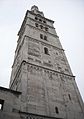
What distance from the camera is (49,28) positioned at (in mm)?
26406

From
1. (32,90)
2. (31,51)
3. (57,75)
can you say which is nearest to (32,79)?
(32,90)

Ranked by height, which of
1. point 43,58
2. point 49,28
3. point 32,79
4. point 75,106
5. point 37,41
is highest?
point 49,28

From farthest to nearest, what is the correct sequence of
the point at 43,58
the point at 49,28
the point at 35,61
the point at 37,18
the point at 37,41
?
the point at 37,18 → the point at 49,28 → the point at 37,41 → the point at 43,58 → the point at 35,61

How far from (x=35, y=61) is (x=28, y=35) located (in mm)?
5833

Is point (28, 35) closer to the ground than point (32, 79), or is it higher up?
higher up

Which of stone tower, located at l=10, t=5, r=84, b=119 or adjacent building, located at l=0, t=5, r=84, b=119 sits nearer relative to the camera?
adjacent building, located at l=0, t=5, r=84, b=119

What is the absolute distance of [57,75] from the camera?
14.7m

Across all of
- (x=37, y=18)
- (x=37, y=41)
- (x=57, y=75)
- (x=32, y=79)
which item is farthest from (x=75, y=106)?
(x=37, y=18)

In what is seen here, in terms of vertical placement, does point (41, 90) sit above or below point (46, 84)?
below

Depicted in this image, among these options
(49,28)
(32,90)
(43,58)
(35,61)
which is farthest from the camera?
(49,28)

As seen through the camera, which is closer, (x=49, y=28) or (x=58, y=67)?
(x=58, y=67)

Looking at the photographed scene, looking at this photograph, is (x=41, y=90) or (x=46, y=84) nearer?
(x=41, y=90)

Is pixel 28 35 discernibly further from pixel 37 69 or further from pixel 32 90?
pixel 32 90

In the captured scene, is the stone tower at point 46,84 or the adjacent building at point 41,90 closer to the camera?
the adjacent building at point 41,90
